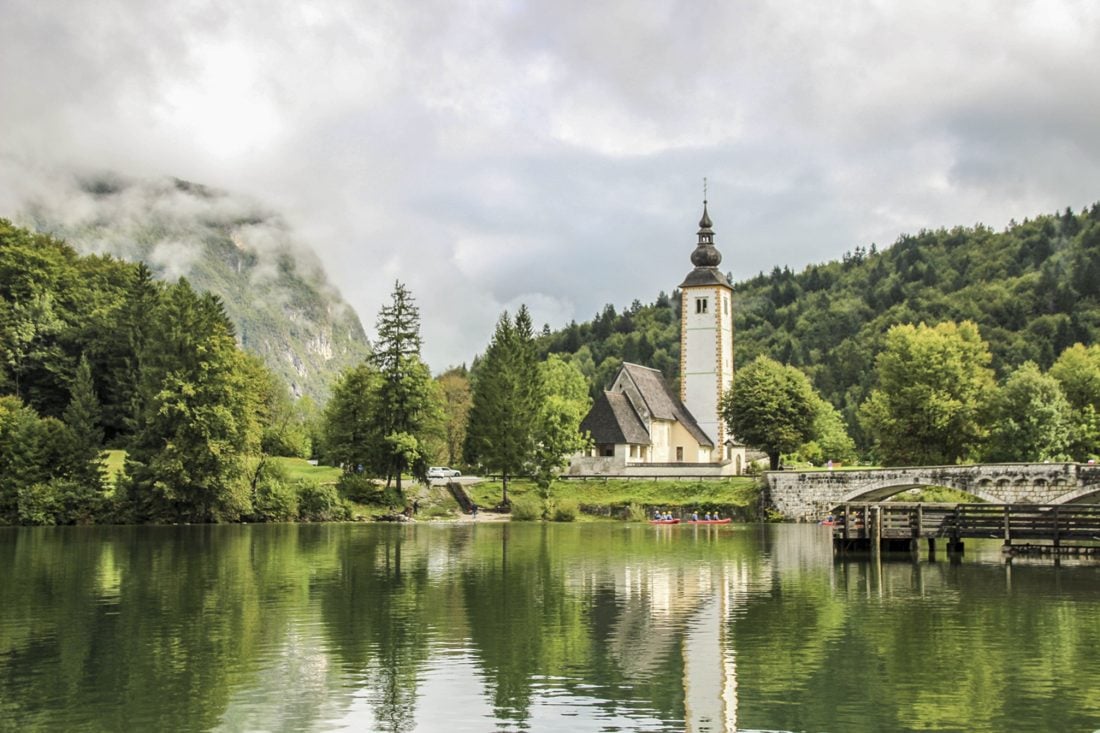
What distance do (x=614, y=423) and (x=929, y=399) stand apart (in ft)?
76.5

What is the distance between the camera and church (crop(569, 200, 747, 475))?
95.7 m

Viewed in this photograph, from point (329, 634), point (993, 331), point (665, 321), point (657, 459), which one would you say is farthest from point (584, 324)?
point (329, 634)

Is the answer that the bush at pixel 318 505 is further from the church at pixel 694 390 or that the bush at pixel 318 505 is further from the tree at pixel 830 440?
the tree at pixel 830 440

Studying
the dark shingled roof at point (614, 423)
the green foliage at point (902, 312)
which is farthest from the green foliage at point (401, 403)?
the green foliage at point (902, 312)

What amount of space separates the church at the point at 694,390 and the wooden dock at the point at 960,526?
45.7m

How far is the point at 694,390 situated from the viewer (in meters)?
102

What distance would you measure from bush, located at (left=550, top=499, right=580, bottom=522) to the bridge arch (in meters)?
17.3

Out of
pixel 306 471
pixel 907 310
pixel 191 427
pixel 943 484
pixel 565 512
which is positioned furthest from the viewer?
pixel 907 310

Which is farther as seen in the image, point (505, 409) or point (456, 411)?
point (456, 411)

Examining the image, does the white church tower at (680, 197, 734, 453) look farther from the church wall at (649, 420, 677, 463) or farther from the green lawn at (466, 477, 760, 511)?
the green lawn at (466, 477, 760, 511)

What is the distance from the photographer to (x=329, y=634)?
2347 centimetres

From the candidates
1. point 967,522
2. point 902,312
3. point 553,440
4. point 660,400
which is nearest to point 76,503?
point 553,440

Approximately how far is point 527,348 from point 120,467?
94.5ft

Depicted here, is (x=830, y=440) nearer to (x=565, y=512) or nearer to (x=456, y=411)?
(x=456, y=411)
